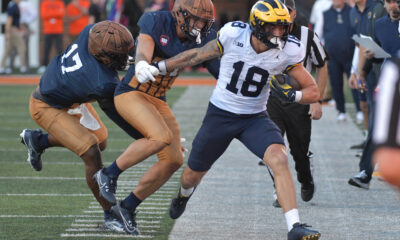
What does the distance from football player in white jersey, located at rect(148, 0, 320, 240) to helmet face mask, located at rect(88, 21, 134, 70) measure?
0.36m

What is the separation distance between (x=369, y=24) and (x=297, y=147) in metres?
2.02

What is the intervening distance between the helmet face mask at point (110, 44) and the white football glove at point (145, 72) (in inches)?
16.0

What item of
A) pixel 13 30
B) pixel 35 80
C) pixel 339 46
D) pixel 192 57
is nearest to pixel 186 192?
pixel 192 57

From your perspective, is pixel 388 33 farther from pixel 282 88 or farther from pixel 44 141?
pixel 44 141

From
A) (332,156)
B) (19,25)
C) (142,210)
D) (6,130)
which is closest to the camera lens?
(142,210)

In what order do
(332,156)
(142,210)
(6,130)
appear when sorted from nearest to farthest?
(142,210), (332,156), (6,130)

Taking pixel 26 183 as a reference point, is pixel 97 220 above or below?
above

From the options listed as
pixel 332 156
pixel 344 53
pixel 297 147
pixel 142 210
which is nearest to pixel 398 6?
pixel 297 147

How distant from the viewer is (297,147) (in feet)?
21.4

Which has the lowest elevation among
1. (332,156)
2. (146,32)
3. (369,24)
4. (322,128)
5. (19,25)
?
(19,25)

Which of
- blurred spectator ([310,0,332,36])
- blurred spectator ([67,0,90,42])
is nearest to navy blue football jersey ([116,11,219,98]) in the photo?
blurred spectator ([310,0,332,36])

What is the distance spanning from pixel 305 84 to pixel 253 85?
32 centimetres

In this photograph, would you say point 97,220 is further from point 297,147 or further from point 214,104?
point 297,147

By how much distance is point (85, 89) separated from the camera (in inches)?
221
